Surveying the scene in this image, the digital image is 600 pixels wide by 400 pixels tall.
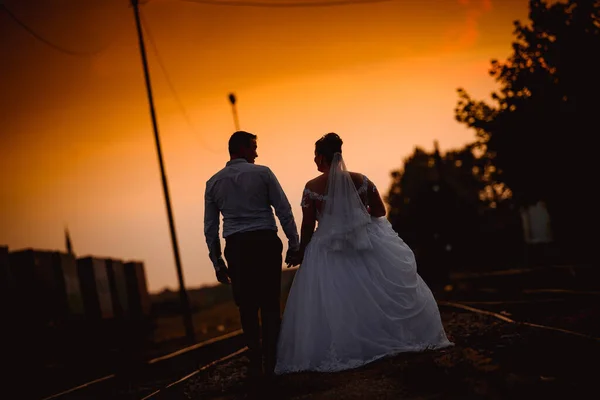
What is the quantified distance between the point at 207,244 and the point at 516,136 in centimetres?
1999

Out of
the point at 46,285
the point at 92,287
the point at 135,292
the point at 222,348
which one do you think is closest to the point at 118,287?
the point at 135,292

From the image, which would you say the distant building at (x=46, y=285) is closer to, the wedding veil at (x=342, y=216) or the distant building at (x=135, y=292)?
the distant building at (x=135, y=292)

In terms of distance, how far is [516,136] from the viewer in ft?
80.7

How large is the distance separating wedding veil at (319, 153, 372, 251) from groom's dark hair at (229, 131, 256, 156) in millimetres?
1032

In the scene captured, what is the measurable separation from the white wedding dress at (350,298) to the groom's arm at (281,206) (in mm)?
672

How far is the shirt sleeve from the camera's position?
21.5 feet

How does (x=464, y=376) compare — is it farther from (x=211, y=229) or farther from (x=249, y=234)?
(x=211, y=229)

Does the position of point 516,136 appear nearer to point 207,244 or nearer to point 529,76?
point 529,76

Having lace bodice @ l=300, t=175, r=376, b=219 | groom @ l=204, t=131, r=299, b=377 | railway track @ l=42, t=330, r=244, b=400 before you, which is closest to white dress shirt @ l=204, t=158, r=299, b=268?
groom @ l=204, t=131, r=299, b=377

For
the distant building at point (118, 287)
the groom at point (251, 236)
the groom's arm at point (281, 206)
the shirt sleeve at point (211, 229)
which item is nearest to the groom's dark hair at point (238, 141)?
the groom at point (251, 236)

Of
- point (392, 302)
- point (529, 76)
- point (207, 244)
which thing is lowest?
point (392, 302)

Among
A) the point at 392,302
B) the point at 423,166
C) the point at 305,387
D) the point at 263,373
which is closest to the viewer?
the point at 305,387

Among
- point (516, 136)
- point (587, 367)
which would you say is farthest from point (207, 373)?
point (516, 136)

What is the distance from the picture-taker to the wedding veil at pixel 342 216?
23.2ft
